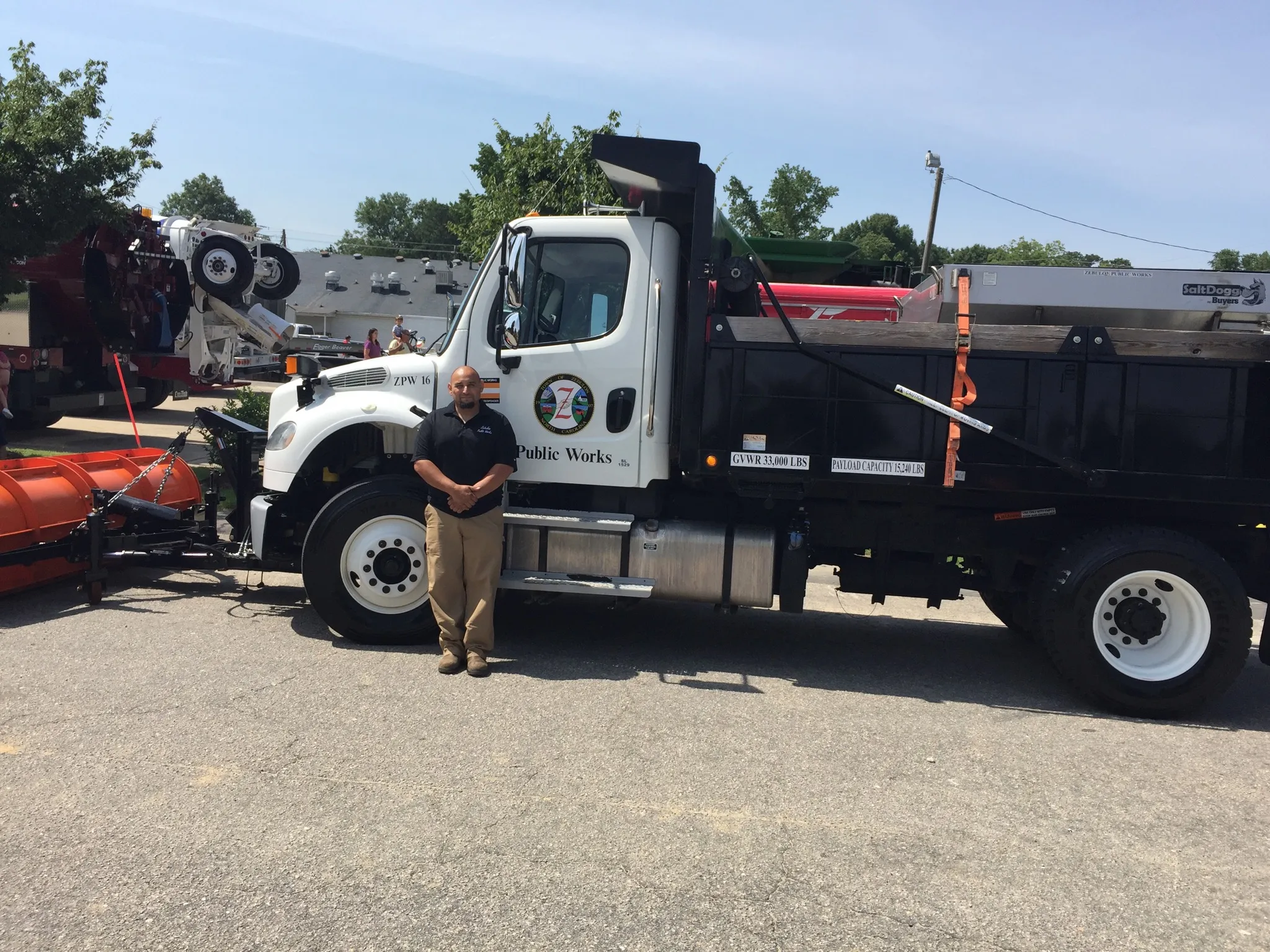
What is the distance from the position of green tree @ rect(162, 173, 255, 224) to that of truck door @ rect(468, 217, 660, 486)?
12373 centimetres

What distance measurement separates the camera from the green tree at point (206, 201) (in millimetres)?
121625

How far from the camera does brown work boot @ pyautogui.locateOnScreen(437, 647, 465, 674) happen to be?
19.6 ft

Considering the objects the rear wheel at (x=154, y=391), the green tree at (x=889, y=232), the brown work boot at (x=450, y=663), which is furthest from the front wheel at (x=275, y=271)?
the green tree at (x=889, y=232)

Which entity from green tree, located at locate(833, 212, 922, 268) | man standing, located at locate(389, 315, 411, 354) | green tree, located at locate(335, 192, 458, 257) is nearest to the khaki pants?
man standing, located at locate(389, 315, 411, 354)

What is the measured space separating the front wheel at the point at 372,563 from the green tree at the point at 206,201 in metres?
124

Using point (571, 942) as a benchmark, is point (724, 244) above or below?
above

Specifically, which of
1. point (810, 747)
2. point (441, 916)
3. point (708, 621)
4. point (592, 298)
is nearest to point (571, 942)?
point (441, 916)

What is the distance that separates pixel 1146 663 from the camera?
5.98 metres

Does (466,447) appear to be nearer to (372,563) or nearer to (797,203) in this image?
(372,563)

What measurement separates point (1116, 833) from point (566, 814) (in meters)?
2.32

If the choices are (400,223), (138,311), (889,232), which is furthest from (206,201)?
(138,311)

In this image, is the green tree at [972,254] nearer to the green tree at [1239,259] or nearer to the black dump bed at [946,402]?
the green tree at [1239,259]

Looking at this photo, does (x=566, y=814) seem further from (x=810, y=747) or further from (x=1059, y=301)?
(x=1059, y=301)

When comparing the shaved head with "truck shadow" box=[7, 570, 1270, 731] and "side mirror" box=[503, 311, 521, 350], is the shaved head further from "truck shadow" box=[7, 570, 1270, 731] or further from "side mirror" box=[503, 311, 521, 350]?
"truck shadow" box=[7, 570, 1270, 731]
